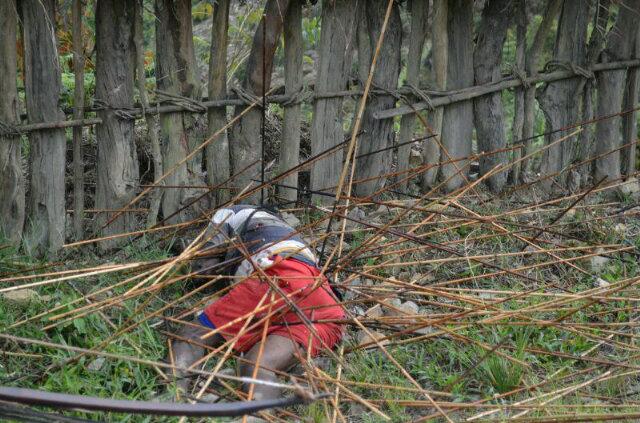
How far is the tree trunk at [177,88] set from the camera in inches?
176

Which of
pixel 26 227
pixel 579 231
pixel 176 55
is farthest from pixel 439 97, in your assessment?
→ pixel 26 227

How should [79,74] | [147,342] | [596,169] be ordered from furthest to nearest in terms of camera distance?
[596,169]
[79,74]
[147,342]

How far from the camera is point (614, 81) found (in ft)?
18.2

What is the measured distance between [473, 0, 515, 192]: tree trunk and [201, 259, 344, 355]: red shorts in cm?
205

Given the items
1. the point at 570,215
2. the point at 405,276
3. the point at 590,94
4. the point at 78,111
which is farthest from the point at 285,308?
the point at 590,94

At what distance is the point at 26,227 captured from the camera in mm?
4430

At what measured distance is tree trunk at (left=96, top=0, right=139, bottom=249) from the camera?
4.34 metres

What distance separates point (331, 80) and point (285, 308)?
72.4 inches

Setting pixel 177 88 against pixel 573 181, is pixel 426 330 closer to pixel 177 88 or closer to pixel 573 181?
pixel 177 88

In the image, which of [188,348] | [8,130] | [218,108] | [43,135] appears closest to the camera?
[188,348]

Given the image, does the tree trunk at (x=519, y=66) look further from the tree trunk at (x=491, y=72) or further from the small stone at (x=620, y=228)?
the small stone at (x=620, y=228)

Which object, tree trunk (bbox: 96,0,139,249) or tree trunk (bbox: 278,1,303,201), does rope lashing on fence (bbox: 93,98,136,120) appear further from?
tree trunk (bbox: 278,1,303,201)

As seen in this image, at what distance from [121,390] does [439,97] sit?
2.72m

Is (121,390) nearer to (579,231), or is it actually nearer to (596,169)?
(579,231)
